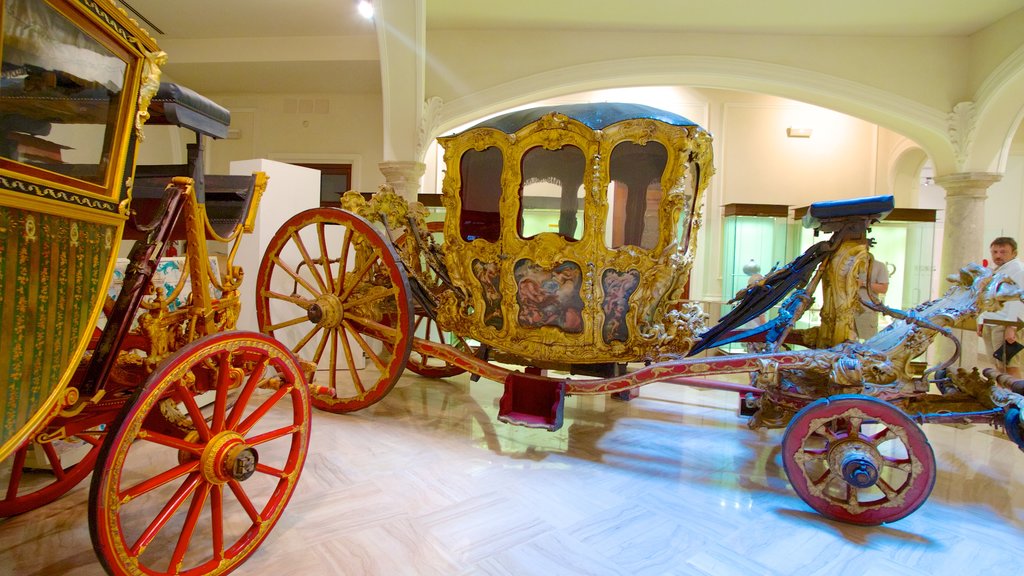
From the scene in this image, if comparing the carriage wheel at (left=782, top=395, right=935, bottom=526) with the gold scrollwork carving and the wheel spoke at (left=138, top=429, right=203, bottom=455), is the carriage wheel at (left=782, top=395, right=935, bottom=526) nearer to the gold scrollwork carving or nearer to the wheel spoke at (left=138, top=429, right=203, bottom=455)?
the wheel spoke at (left=138, top=429, right=203, bottom=455)

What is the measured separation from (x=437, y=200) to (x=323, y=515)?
13.4 ft

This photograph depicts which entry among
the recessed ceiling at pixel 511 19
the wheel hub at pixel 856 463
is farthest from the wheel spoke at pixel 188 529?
the recessed ceiling at pixel 511 19

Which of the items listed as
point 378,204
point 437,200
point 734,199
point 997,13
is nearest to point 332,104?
point 437,200

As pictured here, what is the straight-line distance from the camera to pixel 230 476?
1.81 m

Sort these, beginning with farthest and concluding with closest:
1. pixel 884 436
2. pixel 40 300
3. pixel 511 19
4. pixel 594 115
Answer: pixel 511 19 → pixel 594 115 → pixel 884 436 → pixel 40 300

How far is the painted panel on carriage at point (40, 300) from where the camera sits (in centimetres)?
125

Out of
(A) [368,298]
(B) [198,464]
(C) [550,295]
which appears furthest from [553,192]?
(B) [198,464]

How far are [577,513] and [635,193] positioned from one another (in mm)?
1713

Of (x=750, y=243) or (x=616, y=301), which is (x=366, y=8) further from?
(x=750, y=243)

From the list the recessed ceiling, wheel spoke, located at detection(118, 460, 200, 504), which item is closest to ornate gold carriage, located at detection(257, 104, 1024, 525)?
wheel spoke, located at detection(118, 460, 200, 504)

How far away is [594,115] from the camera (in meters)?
3.12

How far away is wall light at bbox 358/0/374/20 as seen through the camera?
Answer: 17.0ft

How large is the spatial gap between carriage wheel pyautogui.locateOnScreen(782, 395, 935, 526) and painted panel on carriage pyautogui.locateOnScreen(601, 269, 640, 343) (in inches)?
40.0

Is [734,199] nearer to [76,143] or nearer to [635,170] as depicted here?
[635,170]
